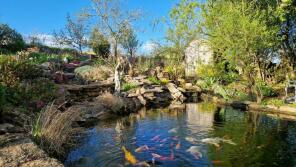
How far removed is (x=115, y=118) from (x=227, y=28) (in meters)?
8.22

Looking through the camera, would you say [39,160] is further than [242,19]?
No

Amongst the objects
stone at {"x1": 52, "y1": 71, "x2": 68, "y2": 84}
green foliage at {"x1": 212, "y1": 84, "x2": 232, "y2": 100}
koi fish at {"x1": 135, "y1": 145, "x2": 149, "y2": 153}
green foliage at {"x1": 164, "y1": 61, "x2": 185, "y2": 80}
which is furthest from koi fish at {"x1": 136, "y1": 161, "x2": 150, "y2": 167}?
green foliage at {"x1": 164, "y1": 61, "x2": 185, "y2": 80}

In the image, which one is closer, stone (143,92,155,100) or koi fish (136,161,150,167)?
koi fish (136,161,150,167)

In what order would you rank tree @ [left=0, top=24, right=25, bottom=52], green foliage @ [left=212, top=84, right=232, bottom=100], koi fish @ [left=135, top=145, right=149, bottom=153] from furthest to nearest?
A: tree @ [left=0, top=24, right=25, bottom=52] < green foliage @ [left=212, top=84, right=232, bottom=100] < koi fish @ [left=135, top=145, right=149, bottom=153]

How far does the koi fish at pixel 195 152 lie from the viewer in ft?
29.6

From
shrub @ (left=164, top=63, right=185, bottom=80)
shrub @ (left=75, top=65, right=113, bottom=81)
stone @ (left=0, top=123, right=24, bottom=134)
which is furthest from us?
shrub @ (left=164, top=63, right=185, bottom=80)

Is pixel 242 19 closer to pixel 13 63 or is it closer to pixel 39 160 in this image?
pixel 13 63

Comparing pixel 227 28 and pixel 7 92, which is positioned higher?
pixel 227 28

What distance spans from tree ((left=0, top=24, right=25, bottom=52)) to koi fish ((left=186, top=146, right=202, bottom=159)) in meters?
26.1

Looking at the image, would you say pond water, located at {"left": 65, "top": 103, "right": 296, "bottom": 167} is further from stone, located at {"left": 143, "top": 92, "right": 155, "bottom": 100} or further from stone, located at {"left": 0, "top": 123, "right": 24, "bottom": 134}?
stone, located at {"left": 143, "top": 92, "right": 155, "bottom": 100}

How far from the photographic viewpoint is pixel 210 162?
8.53m

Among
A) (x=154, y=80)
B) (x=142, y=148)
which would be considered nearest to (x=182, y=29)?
(x=154, y=80)

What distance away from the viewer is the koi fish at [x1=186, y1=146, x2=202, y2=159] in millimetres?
9031

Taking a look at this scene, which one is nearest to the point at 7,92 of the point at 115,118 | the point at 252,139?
the point at 115,118
